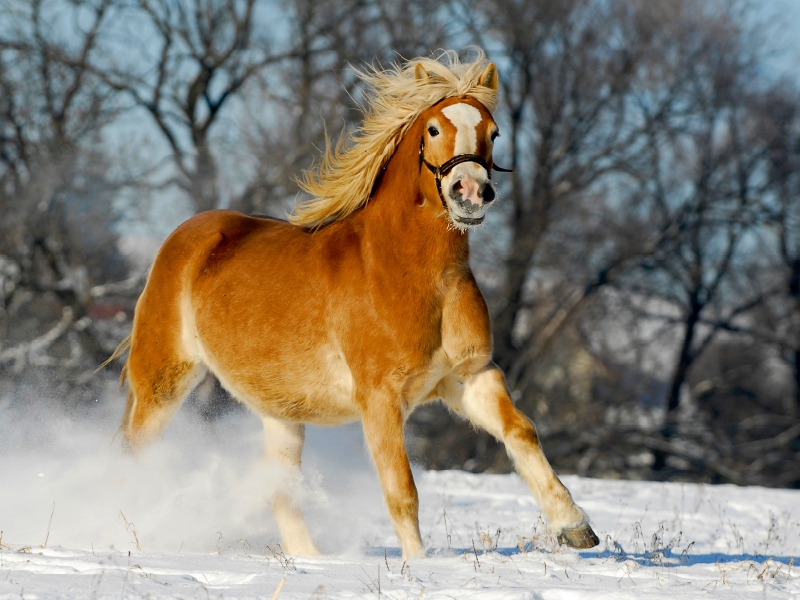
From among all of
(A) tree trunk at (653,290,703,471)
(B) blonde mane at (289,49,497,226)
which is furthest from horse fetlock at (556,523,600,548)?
(A) tree trunk at (653,290,703,471)

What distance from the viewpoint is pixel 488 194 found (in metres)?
4.04

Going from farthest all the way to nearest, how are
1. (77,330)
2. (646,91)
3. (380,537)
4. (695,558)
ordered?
(646,91) < (77,330) < (380,537) < (695,558)

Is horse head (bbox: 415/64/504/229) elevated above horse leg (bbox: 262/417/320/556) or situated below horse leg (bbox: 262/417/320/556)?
above

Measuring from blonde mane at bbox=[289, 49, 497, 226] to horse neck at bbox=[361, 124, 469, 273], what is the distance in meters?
0.14

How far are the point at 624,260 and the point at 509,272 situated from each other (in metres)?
2.62

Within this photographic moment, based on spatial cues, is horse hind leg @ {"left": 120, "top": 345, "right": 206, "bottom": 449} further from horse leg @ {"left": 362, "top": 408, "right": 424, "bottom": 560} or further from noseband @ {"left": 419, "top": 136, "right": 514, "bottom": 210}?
noseband @ {"left": 419, "top": 136, "right": 514, "bottom": 210}

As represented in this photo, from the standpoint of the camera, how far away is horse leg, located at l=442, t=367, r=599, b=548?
3.99 m

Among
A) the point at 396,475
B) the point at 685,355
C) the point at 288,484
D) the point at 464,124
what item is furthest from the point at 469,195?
the point at 685,355

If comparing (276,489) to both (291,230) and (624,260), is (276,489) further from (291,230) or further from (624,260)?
(624,260)

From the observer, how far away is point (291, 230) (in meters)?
5.22

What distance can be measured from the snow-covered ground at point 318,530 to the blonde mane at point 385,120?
5.99ft

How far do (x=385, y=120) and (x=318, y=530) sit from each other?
9.03 feet

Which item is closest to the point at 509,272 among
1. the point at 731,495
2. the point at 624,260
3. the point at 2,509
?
the point at 624,260

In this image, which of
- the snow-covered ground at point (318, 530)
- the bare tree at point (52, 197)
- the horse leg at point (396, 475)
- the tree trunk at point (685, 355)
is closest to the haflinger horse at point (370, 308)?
the horse leg at point (396, 475)
